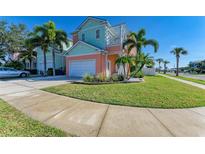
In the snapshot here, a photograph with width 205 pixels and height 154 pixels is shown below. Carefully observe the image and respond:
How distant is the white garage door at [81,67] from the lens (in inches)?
599

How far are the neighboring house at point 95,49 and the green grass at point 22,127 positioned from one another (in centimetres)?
1077

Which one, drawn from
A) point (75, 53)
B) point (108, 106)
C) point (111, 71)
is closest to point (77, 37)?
point (75, 53)

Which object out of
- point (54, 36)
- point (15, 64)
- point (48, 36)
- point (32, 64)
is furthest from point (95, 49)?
point (15, 64)

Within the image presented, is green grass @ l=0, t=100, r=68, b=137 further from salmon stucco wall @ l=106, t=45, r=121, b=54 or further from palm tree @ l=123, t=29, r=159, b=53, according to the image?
palm tree @ l=123, t=29, r=159, b=53

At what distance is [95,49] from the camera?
1476 centimetres

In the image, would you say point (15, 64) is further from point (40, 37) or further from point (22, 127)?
point (22, 127)

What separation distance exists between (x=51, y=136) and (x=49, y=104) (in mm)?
2744

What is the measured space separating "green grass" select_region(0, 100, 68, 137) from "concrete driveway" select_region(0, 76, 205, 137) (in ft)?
0.82

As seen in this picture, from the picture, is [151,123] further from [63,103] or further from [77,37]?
[77,37]

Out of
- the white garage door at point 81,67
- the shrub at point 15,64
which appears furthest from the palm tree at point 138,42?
the shrub at point 15,64

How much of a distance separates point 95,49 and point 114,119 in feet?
37.7

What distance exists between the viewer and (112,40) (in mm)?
15867

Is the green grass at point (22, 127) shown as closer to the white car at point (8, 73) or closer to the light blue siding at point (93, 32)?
the light blue siding at point (93, 32)

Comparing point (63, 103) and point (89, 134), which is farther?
point (63, 103)
